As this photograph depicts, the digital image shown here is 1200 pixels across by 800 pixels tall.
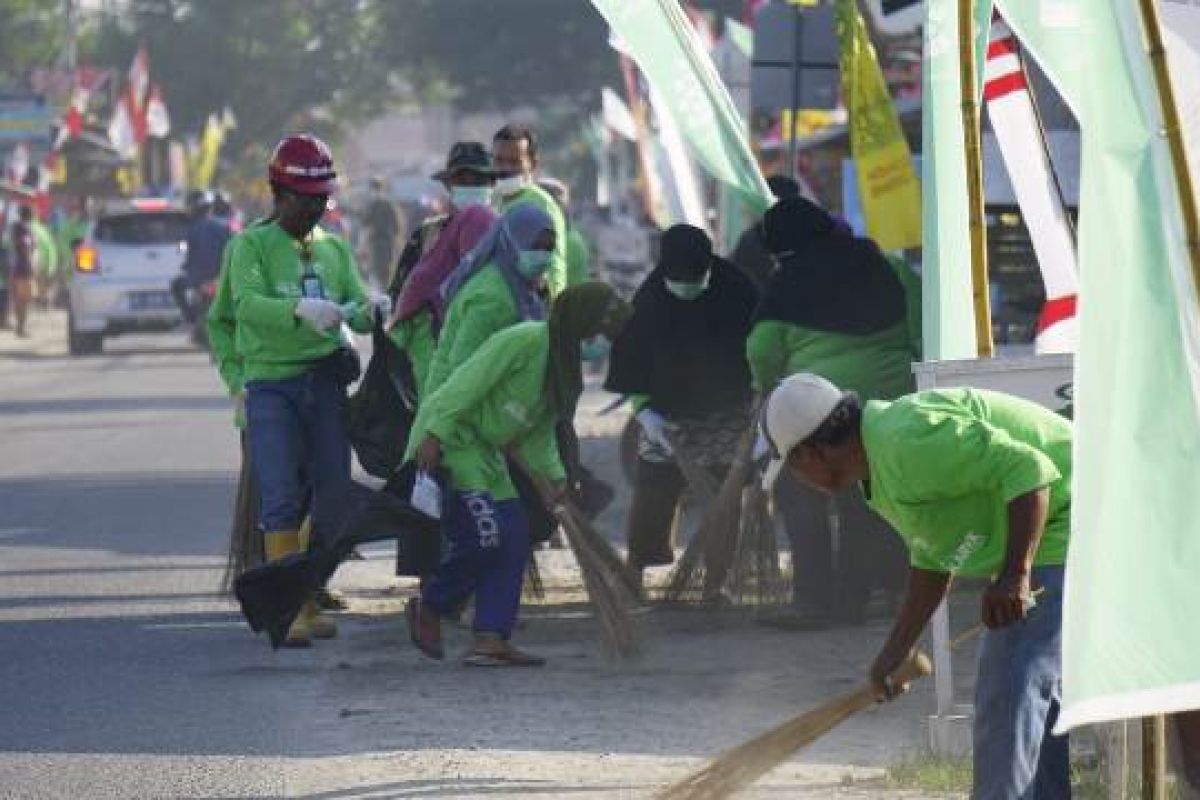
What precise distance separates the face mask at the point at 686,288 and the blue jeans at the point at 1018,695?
18.3 ft

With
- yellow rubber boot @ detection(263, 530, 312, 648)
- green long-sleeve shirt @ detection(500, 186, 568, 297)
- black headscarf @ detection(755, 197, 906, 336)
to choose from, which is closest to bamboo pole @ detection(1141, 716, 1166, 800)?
black headscarf @ detection(755, 197, 906, 336)

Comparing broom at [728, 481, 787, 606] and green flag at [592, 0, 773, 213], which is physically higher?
green flag at [592, 0, 773, 213]

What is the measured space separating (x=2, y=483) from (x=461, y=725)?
30.4 ft

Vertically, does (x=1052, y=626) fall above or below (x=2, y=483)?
Result: above

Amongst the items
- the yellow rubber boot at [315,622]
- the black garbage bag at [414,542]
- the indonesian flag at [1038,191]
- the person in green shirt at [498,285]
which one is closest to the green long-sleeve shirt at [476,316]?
the person in green shirt at [498,285]

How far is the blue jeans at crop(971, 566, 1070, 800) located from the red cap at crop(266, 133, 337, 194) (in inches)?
197

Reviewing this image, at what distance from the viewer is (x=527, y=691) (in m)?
9.86

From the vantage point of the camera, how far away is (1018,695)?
6.30 meters

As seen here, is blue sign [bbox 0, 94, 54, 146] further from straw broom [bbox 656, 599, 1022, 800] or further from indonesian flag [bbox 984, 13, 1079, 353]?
straw broom [bbox 656, 599, 1022, 800]

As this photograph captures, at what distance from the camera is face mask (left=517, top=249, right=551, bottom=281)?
11.0m

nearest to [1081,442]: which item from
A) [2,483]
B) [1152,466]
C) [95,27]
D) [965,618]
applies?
[1152,466]

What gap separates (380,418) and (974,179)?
362cm

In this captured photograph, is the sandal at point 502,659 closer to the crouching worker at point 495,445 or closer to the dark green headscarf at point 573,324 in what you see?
the crouching worker at point 495,445

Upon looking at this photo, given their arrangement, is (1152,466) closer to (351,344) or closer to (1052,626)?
(1052,626)
